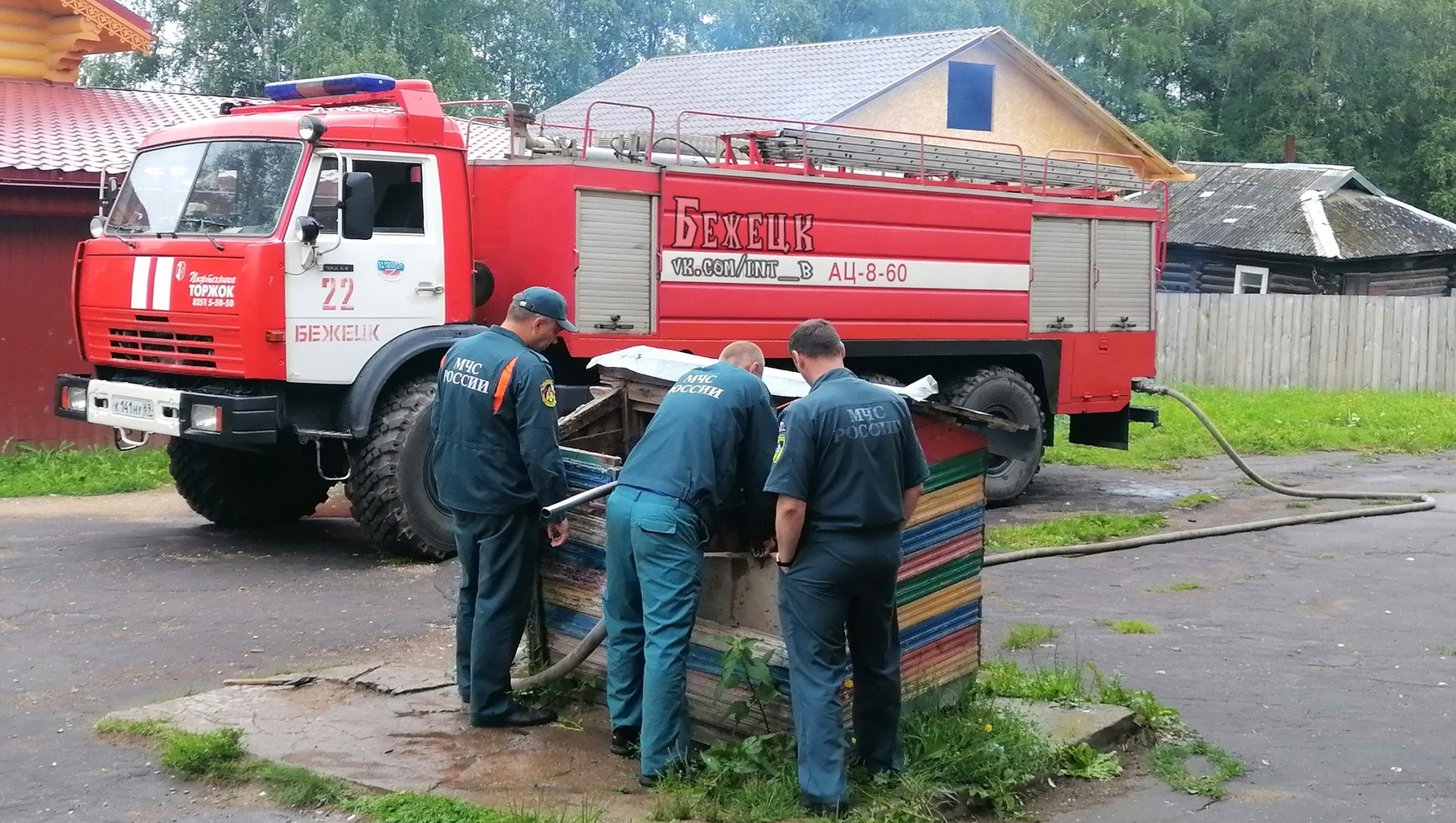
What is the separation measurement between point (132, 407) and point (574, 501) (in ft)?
16.0

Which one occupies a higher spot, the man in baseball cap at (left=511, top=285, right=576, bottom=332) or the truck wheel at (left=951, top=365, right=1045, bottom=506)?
the man in baseball cap at (left=511, top=285, right=576, bottom=332)

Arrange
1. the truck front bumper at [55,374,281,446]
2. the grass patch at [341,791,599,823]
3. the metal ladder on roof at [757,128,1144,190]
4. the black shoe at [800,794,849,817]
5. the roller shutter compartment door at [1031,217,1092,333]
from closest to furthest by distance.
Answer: the grass patch at [341,791,599,823], the black shoe at [800,794,849,817], the truck front bumper at [55,374,281,446], the metal ladder on roof at [757,128,1144,190], the roller shutter compartment door at [1031,217,1092,333]

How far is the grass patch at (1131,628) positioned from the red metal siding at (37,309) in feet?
32.6

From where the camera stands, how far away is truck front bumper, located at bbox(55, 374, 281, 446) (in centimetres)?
906

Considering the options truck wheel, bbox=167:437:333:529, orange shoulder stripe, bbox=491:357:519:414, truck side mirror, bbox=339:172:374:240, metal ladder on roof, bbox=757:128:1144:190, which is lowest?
truck wheel, bbox=167:437:333:529

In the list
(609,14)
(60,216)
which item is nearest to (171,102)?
(60,216)

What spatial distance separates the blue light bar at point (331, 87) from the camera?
9992mm

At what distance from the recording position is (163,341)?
9523 millimetres

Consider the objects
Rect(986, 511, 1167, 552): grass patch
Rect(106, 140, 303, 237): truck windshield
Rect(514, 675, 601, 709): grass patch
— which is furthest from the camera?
Rect(986, 511, 1167, 552): grass patch

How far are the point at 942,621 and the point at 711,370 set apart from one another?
140 centimetres

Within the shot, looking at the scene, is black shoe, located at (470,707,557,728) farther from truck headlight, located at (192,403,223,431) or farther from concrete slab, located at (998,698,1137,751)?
truck headlight, located at (192,403,223,431)

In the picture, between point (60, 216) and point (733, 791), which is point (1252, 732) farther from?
point (60, 216)

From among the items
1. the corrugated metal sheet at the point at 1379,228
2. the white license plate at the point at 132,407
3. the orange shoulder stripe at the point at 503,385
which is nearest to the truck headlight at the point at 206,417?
the white license plate at the point at 132,407

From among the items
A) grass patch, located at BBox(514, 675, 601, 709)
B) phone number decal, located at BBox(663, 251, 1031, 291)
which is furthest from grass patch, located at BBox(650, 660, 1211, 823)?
phone number decal, located at BBox(663, 251, 1031, 291)
